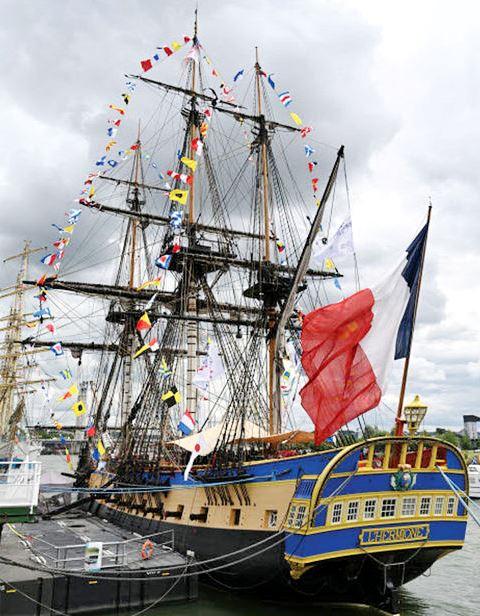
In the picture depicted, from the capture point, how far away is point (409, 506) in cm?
1440

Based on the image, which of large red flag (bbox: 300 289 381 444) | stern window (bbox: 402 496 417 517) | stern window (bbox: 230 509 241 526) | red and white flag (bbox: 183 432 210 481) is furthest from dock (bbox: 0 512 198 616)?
large red flag (bbox: 300 289 381 444)

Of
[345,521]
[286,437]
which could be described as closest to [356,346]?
[345,521]

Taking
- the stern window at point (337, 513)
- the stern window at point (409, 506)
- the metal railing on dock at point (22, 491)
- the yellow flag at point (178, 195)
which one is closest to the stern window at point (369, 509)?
the stern window at point (337, 513)

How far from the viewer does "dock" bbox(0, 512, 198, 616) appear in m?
13.9

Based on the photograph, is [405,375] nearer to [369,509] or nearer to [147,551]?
[369,509]

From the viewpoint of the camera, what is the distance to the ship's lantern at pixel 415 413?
44.4 feet

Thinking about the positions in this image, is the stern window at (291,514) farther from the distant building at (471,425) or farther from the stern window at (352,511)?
the distant building at (471,425)

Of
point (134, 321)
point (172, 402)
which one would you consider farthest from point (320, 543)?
point (134, 321)

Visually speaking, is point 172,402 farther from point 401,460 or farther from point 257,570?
point 401,460

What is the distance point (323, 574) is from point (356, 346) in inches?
228

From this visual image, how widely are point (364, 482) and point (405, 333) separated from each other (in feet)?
12.1

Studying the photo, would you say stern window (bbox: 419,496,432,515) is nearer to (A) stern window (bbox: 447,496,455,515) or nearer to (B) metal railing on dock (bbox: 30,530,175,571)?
(A) stern window (bbox: 447,496,455,515)

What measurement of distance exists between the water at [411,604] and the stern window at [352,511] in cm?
363

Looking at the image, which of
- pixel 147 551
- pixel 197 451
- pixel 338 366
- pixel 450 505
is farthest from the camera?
pixel 147 551
